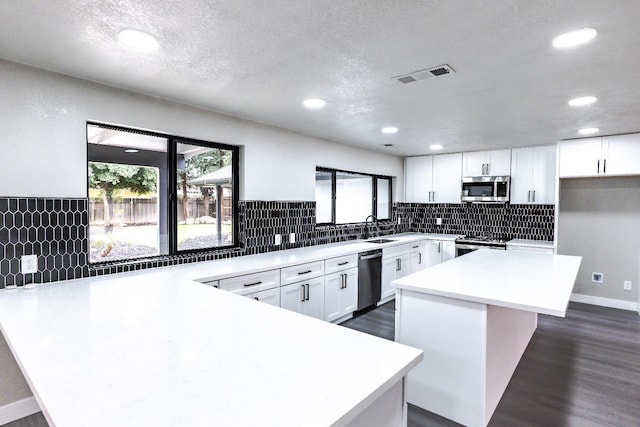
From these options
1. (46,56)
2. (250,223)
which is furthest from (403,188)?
(46,56)

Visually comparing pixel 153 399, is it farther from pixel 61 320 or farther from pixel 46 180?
pixel 46 180

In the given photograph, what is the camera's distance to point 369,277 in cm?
432

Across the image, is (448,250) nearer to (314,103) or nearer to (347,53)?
(314,103)

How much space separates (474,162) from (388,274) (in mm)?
2355

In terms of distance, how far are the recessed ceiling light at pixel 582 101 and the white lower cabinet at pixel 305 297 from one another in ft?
8.93

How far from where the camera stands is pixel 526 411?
2273 mm

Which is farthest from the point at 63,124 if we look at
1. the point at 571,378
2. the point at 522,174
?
the point at 522,174

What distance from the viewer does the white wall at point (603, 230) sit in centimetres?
448

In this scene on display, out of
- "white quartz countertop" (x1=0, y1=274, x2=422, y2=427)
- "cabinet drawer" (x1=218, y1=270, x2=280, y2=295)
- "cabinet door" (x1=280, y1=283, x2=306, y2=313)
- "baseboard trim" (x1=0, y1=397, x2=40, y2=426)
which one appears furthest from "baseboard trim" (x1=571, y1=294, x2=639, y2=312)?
"baseboard trim" (x1=0, y1=397, x2=40, y2=426)

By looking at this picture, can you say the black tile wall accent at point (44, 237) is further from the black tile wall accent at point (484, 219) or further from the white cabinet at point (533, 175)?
the white cabinet at point (533, 175)

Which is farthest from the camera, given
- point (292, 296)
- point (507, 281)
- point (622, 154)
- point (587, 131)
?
point (622, 154)

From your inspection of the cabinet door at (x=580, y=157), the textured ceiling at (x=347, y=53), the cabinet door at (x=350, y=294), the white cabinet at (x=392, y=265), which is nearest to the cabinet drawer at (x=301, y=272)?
the cabinet door at (x=350, y=294)

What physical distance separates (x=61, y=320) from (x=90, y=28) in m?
1.38

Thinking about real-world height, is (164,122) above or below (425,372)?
above
